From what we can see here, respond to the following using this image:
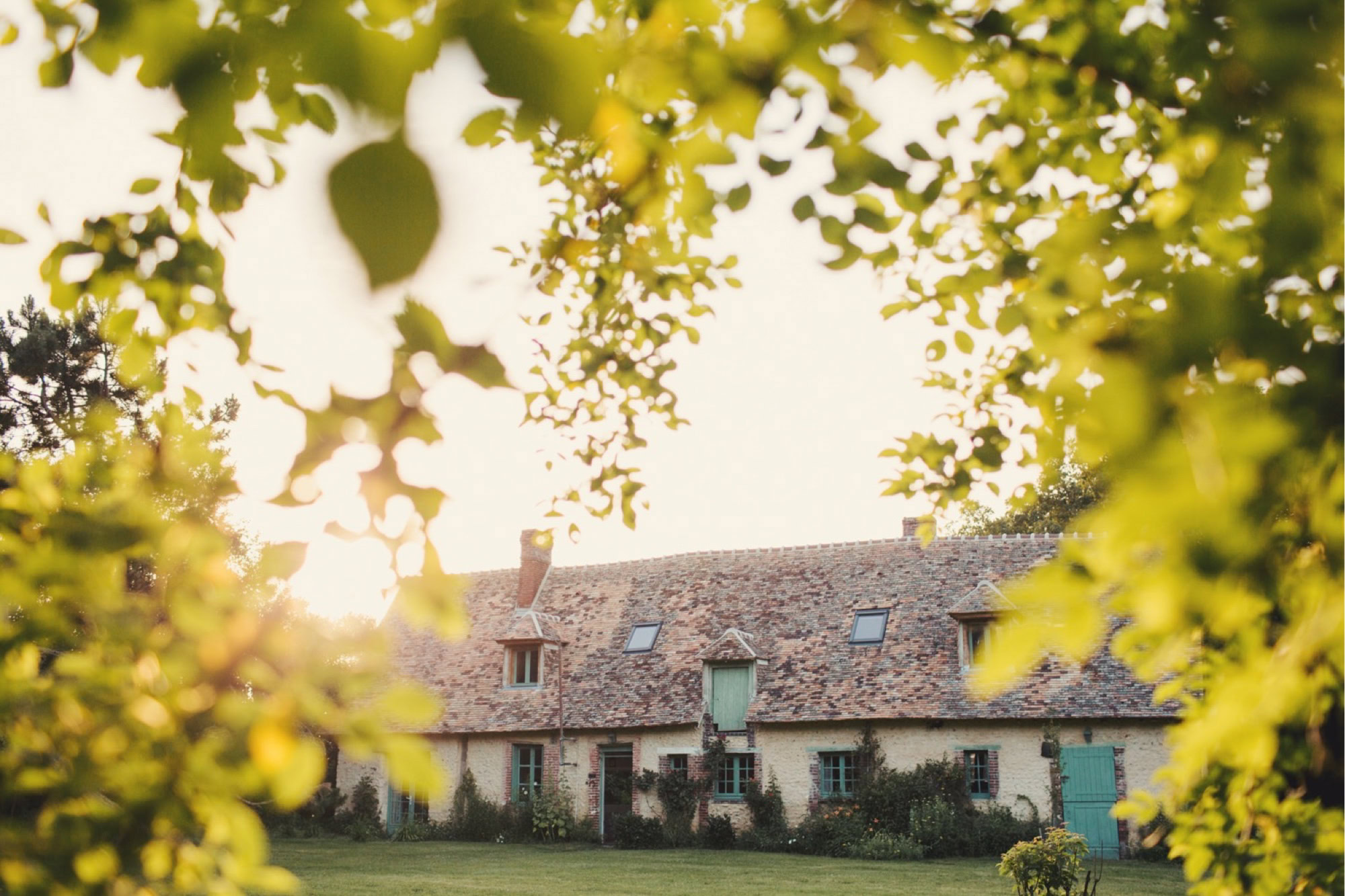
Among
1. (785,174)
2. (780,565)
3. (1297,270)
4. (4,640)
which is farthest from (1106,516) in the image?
(780,565)

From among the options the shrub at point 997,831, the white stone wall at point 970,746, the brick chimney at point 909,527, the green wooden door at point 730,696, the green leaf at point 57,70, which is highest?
the brick chimney at point 909,527

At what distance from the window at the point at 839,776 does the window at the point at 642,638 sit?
17.6 feet

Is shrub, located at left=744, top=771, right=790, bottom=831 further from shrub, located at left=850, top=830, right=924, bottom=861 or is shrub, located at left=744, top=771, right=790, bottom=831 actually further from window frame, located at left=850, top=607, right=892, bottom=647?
window frame, located at left=850, top=607, right=892, bottom=647

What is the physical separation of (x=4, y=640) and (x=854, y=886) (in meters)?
13.7

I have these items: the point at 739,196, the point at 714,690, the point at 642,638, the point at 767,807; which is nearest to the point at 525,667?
the point at 642,638

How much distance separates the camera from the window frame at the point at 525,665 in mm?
24594

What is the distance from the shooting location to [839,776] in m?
20.7

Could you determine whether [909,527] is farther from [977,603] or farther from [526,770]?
[526,770]

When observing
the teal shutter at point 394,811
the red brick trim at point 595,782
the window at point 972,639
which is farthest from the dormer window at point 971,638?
the teal shutter at point 394,811

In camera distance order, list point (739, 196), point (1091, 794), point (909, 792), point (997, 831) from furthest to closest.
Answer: point (909, 792) → point (1091, 794) → point (997, 831) → point (739, 196)

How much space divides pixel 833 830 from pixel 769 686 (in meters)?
3.46

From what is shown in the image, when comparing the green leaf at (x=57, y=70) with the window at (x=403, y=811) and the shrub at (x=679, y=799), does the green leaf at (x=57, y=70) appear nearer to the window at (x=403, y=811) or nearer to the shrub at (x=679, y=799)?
the shrub at (x=679, y=799)

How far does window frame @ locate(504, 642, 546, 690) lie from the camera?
24594 millimetres

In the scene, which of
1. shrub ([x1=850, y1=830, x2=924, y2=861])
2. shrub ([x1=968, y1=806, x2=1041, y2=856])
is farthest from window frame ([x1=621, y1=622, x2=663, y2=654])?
shrub ([x1=968, y1=806, x2=1041, y2=856])
